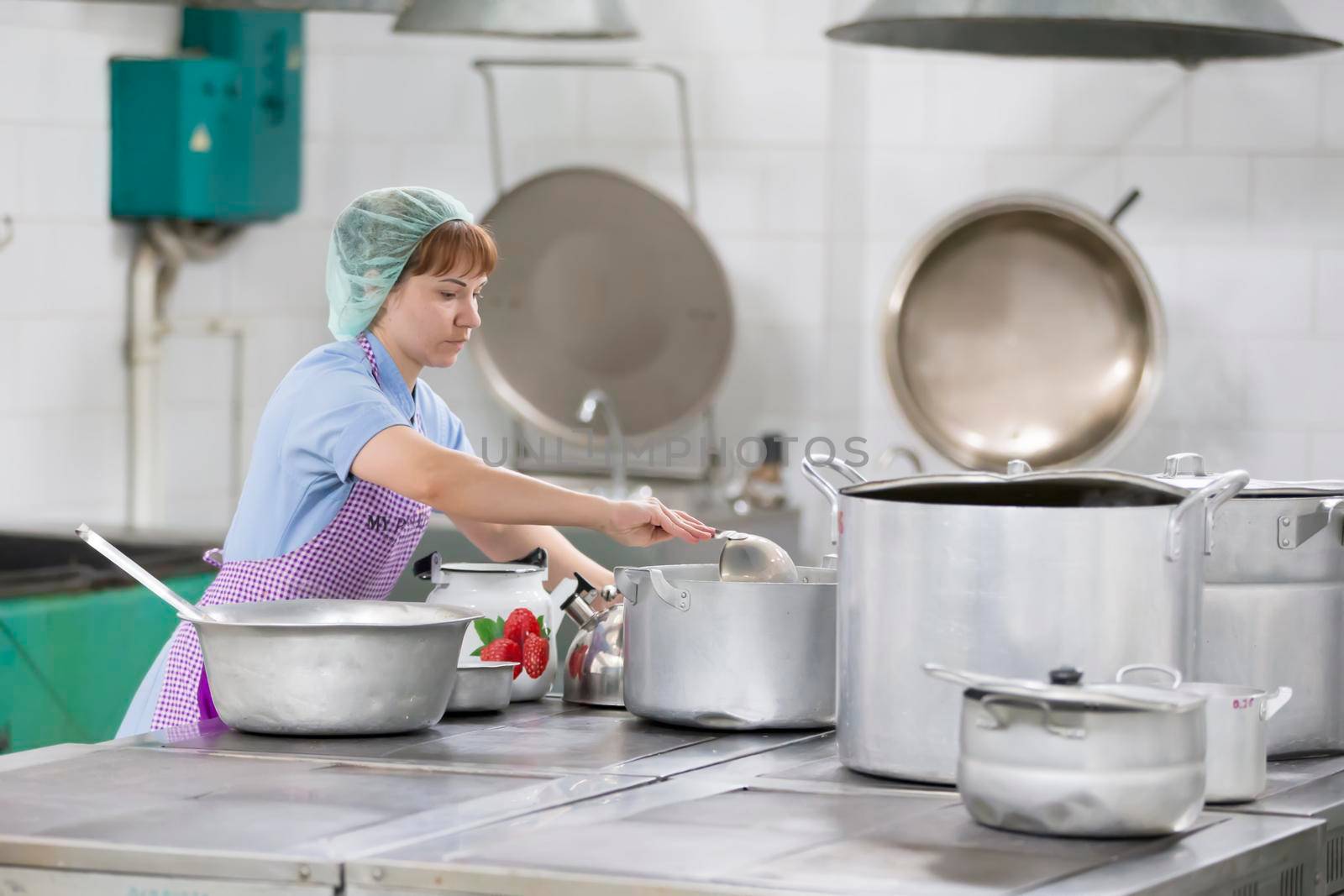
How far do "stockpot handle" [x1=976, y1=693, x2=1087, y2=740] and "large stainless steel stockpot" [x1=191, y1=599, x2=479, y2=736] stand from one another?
56cm

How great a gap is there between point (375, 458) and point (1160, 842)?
0.91 metres

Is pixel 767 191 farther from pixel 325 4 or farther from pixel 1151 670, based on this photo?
pixel 1151 670

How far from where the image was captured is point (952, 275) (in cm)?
368

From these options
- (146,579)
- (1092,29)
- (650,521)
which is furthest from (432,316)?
(1092,29)

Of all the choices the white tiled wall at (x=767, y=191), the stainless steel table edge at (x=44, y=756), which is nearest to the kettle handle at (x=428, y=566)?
the stainless steel table edge at (x=44, y=756)

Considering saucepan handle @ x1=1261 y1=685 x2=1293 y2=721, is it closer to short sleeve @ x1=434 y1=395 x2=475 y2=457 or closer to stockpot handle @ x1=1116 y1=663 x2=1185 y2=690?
stockpot handle @ x1=1116 y1=663 x2=1185 y2=690

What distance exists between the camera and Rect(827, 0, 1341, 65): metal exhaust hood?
7.70ft

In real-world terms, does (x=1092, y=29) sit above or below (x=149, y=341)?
above

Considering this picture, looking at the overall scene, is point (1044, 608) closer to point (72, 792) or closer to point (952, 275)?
point (72, 792)

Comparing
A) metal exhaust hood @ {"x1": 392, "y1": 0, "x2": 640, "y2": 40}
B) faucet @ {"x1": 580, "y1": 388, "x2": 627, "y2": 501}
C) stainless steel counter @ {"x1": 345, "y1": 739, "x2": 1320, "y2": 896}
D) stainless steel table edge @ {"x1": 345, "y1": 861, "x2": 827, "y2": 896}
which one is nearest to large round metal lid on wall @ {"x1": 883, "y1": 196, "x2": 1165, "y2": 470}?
faucet @ {"x1": 580, "y1": 388, "x2": 627, "y2": 501}

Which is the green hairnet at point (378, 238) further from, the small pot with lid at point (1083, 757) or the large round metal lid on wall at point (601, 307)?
the large round metal lid on wall at point (601, 307)

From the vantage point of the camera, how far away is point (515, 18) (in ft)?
9.18

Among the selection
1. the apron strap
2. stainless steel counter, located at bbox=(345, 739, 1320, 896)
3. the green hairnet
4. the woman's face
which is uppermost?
the green hairnet

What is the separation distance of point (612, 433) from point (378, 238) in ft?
5.73
